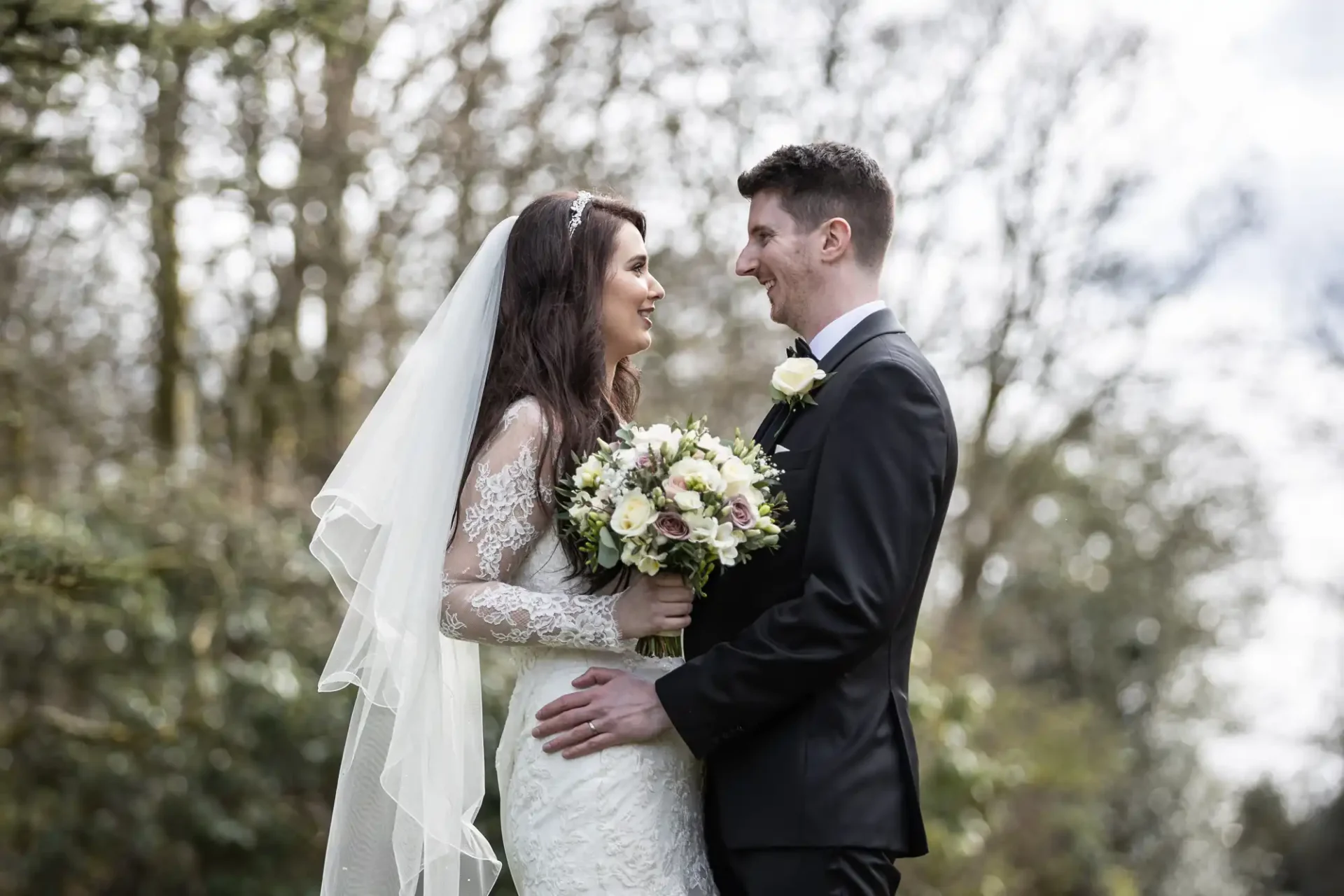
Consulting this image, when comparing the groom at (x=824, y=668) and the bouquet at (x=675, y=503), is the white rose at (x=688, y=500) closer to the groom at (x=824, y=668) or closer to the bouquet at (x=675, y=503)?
the bouquet at (x=675, y=503)

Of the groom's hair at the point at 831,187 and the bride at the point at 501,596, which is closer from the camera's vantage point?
the bride at the point at 501,596

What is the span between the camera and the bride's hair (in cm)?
345

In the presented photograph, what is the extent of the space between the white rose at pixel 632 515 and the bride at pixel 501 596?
27 cm

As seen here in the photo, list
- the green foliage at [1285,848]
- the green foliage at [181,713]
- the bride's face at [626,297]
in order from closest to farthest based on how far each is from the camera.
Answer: the bride's face at [626,297], the green foliage at [181,713], the green foliage at [1285,848]

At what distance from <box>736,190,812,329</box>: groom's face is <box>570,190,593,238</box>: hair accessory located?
403mm

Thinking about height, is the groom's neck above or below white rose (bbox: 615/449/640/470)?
above

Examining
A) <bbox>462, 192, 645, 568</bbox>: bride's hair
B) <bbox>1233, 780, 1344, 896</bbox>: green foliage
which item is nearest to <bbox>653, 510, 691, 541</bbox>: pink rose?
<bbox>462, 192, 645, 568</bbox>: bride's hair

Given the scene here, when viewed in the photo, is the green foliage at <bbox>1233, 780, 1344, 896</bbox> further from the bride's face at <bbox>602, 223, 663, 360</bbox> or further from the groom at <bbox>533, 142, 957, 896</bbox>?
the bride's face at <bbox>602, 223, 663, 360</bbox>

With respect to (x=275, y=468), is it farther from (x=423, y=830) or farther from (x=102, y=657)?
(x=423, y=830)

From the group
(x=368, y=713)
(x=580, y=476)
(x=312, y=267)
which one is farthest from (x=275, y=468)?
(x=580, y=476)

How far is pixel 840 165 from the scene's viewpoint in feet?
A: 11.5

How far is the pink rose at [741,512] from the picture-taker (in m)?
2.98

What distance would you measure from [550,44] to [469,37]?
1.74 feet

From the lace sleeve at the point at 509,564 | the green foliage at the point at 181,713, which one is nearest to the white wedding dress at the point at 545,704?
the lace sleeve at the point at 509,564
